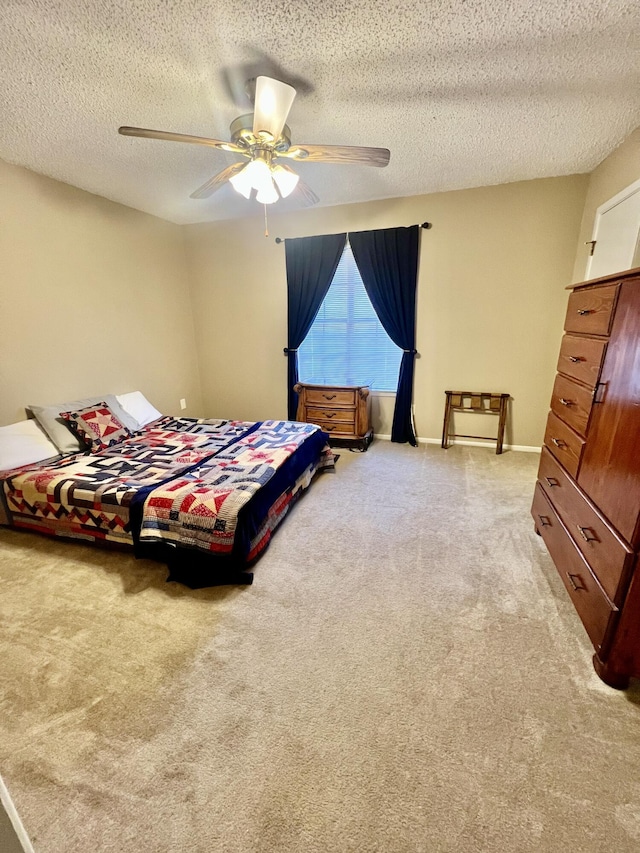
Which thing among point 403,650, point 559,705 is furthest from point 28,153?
point 559,705

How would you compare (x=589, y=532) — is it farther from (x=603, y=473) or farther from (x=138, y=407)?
(x=138, y=407)

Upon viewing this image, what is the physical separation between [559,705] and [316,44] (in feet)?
9.45

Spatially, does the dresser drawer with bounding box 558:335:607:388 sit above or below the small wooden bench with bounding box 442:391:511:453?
above

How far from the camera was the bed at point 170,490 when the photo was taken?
1.95 meters

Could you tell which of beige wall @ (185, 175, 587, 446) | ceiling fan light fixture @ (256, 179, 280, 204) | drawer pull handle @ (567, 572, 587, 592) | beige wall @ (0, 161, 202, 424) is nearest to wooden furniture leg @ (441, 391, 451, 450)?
beige wall @ (185, 175, 587, 446)

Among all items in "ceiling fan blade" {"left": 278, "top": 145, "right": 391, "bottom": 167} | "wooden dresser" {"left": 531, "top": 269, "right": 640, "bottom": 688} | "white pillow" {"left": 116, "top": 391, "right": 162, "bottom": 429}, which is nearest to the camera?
"wooden dresser" {"left": 531, "top": 269, "right": 640, "bottom": 688}

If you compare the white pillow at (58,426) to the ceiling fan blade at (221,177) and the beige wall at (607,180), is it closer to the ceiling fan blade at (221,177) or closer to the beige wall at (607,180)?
the ceiling fan blade at (221,177)

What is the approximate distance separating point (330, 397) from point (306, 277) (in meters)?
1.37

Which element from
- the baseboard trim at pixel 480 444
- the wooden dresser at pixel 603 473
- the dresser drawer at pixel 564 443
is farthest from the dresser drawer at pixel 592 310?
the baseboard trim at pixel 480 444

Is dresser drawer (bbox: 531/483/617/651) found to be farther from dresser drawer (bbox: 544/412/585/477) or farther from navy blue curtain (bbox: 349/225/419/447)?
navy blue curtain (bbox: 349/225/419/447)

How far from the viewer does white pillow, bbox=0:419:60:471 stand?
2473 millimetres

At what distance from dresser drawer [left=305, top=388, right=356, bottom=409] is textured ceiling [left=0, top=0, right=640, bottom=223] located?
76.4 inches

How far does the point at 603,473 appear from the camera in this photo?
146cm

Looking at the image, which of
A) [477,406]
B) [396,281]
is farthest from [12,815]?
[396,281]
